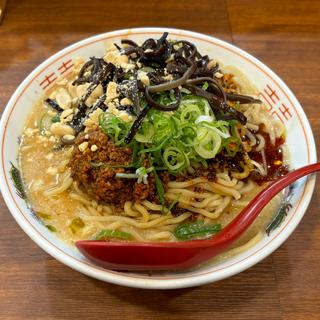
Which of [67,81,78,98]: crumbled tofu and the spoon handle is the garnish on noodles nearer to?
[67,81,78,98]: crumbled tofu

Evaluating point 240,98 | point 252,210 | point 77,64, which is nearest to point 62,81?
point 77,64

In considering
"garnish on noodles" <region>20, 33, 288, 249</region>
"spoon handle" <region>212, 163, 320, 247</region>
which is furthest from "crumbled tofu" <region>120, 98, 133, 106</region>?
"spoon handle" <region>212, 163, 320, 247</region>

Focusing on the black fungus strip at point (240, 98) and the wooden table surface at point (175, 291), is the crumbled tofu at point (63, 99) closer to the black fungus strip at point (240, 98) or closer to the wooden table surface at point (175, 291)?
the wooden table surface at point (175, 291)

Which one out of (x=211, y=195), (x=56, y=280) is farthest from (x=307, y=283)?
(x=56, y=280)

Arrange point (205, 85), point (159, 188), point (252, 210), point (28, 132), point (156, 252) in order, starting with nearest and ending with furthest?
1. point (156, 252)
2. point (252, 210)
3. point (159, 188)
4. point (205, 85)
5. point (28, 132)

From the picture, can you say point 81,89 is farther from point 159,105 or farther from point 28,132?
point 159,105

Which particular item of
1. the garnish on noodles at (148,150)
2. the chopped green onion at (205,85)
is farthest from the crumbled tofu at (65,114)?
the chopped green onion at (205,85)
